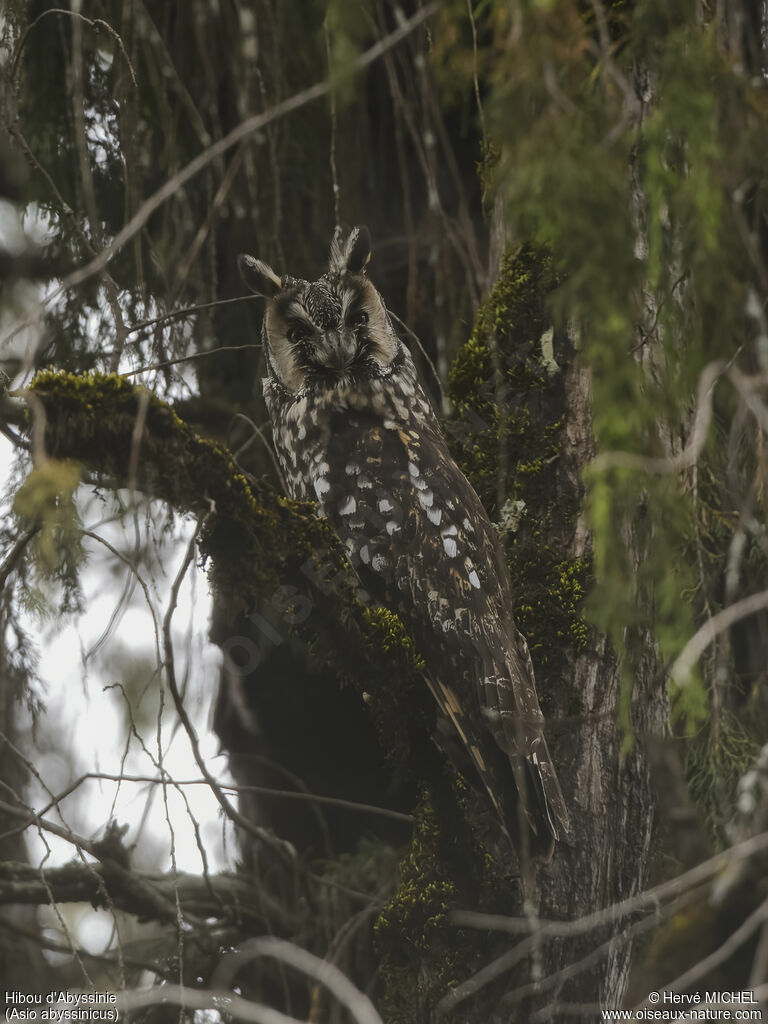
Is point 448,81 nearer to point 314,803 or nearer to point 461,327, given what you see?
point 461,327

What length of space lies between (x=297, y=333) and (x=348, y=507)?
0.57 meters

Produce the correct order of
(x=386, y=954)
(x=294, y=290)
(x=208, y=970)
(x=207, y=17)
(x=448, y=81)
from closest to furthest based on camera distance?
(x=448, y=81), (x=386, y=954), (x=294, y=290), (x=207, y=17), (x=208, y=970)

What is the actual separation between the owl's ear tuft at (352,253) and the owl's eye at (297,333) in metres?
0.19

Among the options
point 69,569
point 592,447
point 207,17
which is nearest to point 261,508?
point 69,569

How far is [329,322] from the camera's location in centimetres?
262

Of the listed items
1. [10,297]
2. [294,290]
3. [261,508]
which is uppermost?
[10,297]

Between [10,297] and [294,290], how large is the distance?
1113 mm

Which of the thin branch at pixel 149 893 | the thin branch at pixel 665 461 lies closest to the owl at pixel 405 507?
the thin branch at pixel 665 461

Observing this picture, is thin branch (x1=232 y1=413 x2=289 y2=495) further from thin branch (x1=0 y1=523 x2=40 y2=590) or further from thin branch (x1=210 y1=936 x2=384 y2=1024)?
thin branch (x1=210 y1=936 x2=384 y2=1024)

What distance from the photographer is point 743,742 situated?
9.05ft

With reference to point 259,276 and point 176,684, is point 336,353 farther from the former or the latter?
point 176,684

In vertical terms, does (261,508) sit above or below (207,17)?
below

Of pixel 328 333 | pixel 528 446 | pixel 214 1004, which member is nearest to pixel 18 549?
pixel 214 1004

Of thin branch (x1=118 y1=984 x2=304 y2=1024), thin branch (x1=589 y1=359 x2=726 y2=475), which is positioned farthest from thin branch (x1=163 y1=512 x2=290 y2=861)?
thin branch (x1=589 y1=359 x2=726 y2=475)
